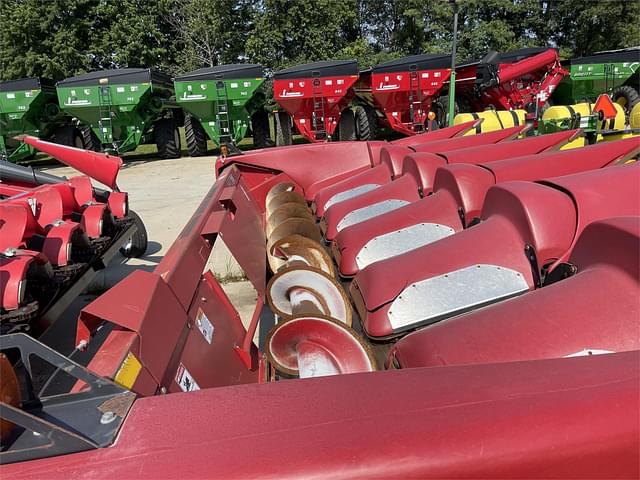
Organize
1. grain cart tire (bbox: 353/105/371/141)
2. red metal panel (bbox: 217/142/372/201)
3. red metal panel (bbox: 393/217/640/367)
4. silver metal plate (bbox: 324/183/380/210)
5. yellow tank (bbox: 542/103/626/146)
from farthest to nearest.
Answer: grain cart tire (bbox: 353/105/371/141)
yellow tank (bbox: 542/103/626/146)
red metal panel (bbox: 217/142/372/201)
silver metal plate (bbox: 324/183/380/210)
red metal panel (bbox: 393/217/640/367)

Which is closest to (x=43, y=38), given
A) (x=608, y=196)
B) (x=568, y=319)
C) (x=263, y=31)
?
(x=263, y=31)

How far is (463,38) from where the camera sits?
22578 mm

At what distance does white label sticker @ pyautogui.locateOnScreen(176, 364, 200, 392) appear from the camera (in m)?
1.22

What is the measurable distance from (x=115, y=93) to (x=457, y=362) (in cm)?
1083

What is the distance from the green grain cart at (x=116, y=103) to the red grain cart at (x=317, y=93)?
2888 mm

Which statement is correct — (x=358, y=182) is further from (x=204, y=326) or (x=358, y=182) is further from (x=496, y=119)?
(x=496, y=119)

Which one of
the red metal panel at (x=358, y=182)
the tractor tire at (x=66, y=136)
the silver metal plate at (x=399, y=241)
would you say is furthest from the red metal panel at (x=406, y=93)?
the silver metal plate at (x=399, y=241)

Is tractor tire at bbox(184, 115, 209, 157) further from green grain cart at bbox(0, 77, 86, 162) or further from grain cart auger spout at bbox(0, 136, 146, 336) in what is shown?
grain cart auger spout at bbox(0, 136, 146, 336)

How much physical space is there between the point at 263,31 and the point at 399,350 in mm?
23305

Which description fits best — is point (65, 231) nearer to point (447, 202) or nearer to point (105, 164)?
point (105, 164)

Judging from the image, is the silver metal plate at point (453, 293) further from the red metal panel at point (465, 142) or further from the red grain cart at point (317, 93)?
the red grain cart at point (317, 93)

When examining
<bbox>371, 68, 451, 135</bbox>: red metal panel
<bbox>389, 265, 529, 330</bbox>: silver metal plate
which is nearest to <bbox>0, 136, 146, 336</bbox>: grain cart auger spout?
<bbox>389, 265, 529, 330</bbox>: silver metal plate

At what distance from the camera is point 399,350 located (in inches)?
51.0

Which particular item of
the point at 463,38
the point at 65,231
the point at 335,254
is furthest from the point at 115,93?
the point at 463,38
